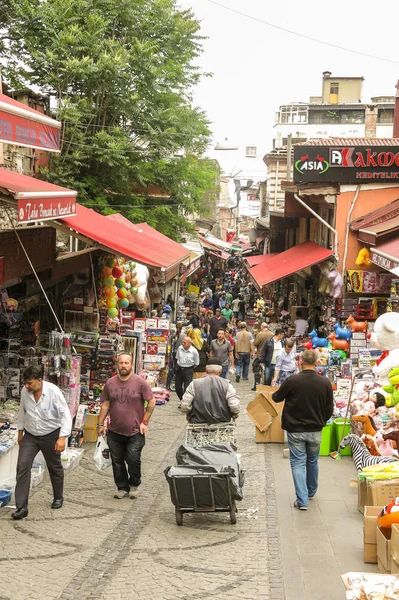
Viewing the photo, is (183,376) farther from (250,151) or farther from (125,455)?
(250,151)

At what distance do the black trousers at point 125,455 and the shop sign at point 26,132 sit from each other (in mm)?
3133

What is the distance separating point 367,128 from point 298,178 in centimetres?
2881

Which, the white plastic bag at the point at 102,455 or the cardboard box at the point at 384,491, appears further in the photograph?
the white plastic bag at the point at 102,455

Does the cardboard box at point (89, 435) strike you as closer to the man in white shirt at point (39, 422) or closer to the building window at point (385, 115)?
the man in white shirt at point (39, 422)

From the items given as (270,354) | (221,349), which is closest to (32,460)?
(221,349)

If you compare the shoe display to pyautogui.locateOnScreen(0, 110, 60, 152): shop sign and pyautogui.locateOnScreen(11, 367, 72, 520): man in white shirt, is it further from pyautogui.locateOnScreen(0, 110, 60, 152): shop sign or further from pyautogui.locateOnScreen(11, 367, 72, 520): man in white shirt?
pyautogui.locateOnScreen(0, 110, 60, 152): shop sign

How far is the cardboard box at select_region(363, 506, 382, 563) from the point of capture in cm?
686

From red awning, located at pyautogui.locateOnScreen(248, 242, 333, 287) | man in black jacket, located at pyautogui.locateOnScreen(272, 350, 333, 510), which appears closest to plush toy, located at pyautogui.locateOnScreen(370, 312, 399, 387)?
man in black jacket, located at pyautogui.locateOnScreen(272, 350, 333, 510)

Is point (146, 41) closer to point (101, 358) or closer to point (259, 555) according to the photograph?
point (101, 358)

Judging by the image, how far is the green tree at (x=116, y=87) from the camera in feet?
82.0

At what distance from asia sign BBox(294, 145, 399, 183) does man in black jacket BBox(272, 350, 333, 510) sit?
12.8 metres

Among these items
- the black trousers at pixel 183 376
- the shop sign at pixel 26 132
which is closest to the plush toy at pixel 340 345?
the black trousers at pixel 183 376

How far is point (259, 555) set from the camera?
24.0ft

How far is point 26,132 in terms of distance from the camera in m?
7.79
